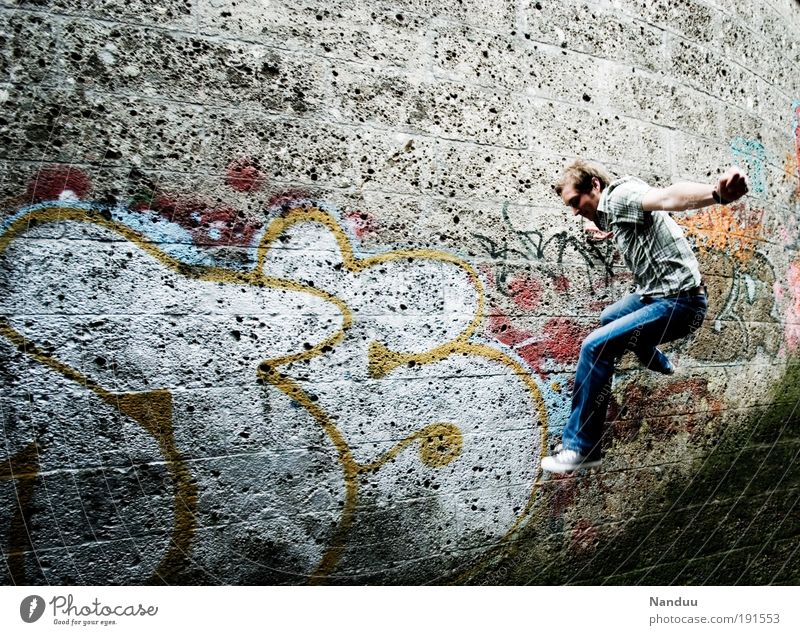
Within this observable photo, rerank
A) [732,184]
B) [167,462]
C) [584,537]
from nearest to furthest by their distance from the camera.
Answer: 1. [732,184]
2. [167,462]
3. [584,537]

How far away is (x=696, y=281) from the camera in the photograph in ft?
7.46

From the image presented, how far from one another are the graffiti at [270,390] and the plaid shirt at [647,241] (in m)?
0.69

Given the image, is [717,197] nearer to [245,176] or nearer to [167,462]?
[245,176]

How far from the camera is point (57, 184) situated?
1804mm

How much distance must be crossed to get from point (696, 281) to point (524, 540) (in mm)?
1423

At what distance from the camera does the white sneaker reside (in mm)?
2328

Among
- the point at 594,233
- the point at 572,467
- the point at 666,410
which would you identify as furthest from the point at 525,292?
the point at 666,410

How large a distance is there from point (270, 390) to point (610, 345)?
153 centimetres

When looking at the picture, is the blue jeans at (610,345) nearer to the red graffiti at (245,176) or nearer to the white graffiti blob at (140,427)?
the white graffiti blob at (140,427)

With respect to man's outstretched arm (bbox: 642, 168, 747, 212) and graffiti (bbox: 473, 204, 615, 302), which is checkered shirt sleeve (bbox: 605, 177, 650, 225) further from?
graffiti (bbox: 473, 204, 615, 302)

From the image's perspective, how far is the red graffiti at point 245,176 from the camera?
1.97m
